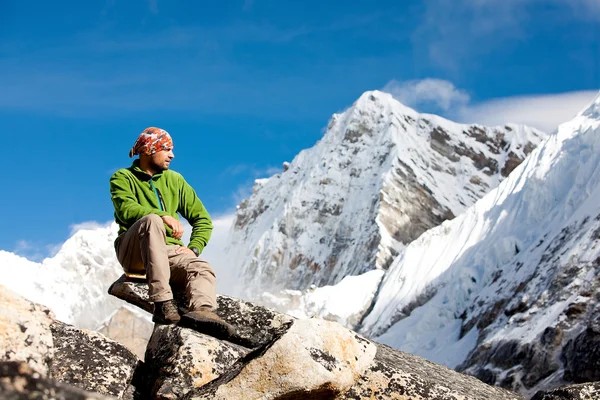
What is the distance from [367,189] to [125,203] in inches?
5284

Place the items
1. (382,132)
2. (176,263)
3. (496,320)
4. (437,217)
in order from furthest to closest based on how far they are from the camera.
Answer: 1. (382,132)
2. (437,217)
3. (496,320)
4. (176,263)

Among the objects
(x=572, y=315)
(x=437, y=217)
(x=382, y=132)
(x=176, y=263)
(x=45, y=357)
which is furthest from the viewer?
(x=382, y=132)

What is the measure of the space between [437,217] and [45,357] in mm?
127833

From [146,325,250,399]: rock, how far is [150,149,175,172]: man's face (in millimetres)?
1665

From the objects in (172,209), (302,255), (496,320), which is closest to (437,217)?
(302,255)

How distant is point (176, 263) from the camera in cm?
802

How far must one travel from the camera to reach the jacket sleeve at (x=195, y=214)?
8.64 m

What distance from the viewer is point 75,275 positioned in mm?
175750

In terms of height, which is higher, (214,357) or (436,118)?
(436,118)

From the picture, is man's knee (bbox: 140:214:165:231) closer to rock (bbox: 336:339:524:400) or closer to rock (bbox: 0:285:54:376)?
rock (bbox: 0:285:54:376)

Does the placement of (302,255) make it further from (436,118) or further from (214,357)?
(214,357)

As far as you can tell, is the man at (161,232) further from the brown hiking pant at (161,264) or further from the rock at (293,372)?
the rock at (293,372)

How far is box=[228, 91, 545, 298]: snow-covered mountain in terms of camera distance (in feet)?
432

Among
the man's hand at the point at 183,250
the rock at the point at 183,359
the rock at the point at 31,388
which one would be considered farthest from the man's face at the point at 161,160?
the rock at the point at 31,388
